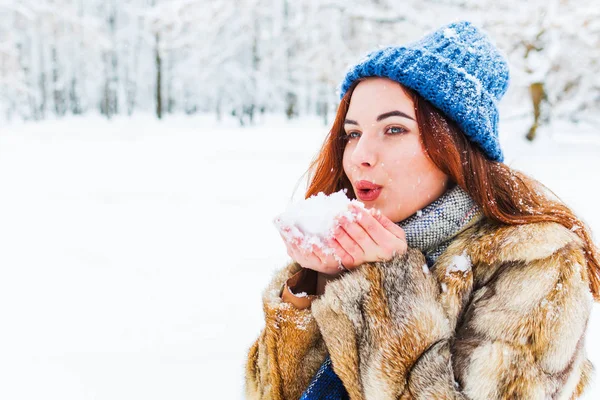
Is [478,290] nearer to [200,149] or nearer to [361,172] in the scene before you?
[361,172]

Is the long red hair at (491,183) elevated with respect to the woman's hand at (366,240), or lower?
elevated

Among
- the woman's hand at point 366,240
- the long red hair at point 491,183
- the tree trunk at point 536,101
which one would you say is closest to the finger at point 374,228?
the woman's hand at point 366,240

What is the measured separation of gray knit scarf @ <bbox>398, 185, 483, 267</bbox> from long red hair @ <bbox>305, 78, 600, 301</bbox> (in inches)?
1.4

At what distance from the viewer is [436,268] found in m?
1.47

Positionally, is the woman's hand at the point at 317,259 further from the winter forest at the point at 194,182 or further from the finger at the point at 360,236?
the winter forest at the point at 194,182

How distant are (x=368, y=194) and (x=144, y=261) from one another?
4.30 m

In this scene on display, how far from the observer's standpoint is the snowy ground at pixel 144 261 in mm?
3279

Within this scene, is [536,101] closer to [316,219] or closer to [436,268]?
[436,268]

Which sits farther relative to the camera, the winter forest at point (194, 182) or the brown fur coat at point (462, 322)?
the winter forest at point (194, 182)

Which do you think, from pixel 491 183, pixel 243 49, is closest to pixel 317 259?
pixel 491 183

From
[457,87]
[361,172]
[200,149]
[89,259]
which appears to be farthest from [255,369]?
[200,149]

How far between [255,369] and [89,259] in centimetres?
419

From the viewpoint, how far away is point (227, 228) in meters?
6.64

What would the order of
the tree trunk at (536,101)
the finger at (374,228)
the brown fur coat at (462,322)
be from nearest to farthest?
the brown fur coat at (462,322) < the finger at (374,228) < the tree trunk at (536,101)
